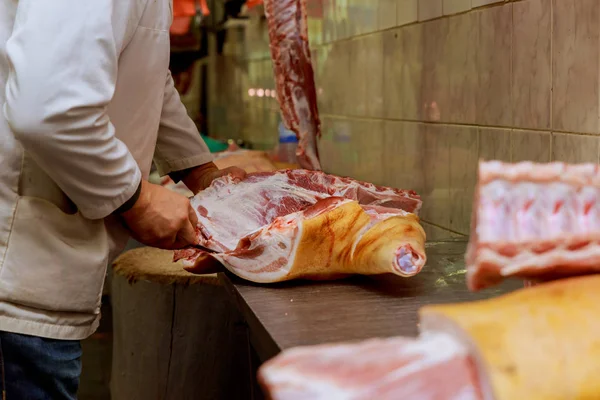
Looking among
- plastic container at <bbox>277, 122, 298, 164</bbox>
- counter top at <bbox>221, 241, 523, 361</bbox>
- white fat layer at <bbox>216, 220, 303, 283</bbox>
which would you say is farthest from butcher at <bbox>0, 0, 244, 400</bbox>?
plastic container at <bbox>277, 122, 298, 164</bbox>

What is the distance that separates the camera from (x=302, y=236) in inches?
71.7

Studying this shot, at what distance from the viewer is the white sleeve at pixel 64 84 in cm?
155

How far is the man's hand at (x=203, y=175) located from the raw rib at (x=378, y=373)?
1.44 m

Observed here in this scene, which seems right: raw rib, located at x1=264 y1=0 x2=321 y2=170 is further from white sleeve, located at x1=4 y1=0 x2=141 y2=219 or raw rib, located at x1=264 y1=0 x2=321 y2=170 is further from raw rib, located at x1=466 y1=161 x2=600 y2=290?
raw rib, located at x1=466 y1=161 x2=600 y2=290

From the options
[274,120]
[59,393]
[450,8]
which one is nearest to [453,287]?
[59,393]

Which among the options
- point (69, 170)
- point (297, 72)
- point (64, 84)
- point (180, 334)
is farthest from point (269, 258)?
point (297, 72)

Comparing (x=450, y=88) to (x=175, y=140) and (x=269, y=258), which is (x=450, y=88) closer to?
(x=175, y=140)

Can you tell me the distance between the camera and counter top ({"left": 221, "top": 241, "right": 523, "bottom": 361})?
4.68 feet

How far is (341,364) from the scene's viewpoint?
0.95 m

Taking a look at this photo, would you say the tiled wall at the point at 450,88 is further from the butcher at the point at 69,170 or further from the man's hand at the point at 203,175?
the butcher at the point at 69,170

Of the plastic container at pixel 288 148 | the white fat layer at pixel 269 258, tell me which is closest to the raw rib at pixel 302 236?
the white fat layer at pixel 269 258

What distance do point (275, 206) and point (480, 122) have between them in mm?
826

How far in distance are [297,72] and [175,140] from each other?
0.97 metres

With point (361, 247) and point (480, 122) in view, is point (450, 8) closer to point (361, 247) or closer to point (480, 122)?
point (480, 122)
